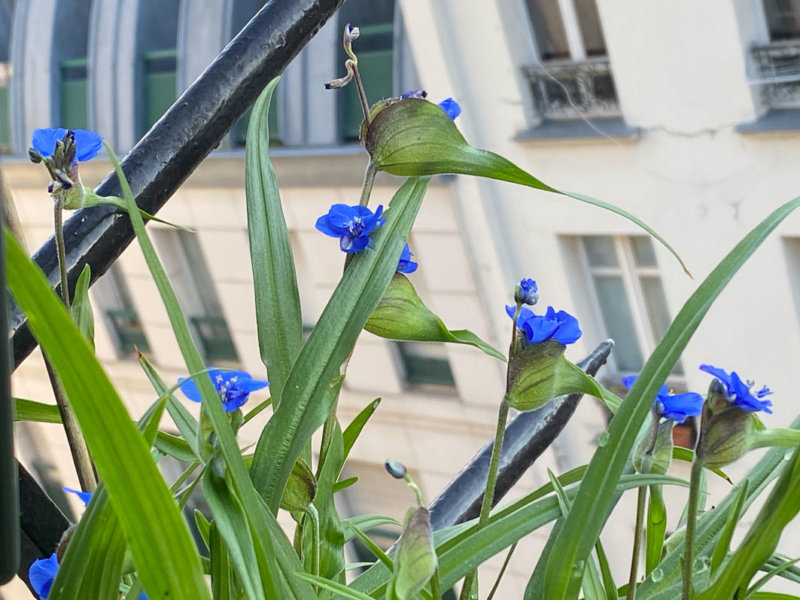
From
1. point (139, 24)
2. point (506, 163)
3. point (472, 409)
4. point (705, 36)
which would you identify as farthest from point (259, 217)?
point (139, 24)

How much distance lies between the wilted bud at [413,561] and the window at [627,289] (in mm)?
2116

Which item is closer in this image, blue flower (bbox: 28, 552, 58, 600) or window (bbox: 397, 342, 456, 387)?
blue flower (bbox: 28, 552, 58, 600)

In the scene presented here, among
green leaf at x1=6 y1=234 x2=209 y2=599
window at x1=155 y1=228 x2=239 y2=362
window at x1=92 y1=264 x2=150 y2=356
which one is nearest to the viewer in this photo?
green leaf at x1=6 y1=234 x2=209 y2=599

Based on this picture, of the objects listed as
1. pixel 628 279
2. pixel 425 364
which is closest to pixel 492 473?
pixel 628 279

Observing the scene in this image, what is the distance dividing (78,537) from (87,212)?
3.6 inches

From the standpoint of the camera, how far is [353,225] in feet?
0.58

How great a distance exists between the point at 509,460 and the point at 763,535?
118 millimetres

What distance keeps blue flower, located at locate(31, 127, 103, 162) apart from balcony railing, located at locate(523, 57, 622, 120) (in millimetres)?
1932

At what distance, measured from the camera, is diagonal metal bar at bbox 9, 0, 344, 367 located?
0.22m

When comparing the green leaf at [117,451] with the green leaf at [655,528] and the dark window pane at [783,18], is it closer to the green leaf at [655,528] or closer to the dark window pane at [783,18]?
the green leaf at [655,528]

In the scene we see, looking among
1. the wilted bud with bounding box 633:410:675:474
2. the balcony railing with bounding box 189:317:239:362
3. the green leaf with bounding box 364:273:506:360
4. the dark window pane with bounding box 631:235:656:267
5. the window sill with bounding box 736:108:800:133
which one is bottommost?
the balcony railing with bounding box 189:317:239:362

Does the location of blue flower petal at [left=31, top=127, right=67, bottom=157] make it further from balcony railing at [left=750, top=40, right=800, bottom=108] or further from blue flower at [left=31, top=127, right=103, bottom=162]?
balcony railing at [left=750, top=40, right=800, bottom=108]

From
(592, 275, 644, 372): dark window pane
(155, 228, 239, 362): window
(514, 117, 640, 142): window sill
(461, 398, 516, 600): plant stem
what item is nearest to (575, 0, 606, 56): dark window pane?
(514, 117, 640, 142): window sill

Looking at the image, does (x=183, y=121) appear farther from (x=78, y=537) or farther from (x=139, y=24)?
(x=139, y=24)
